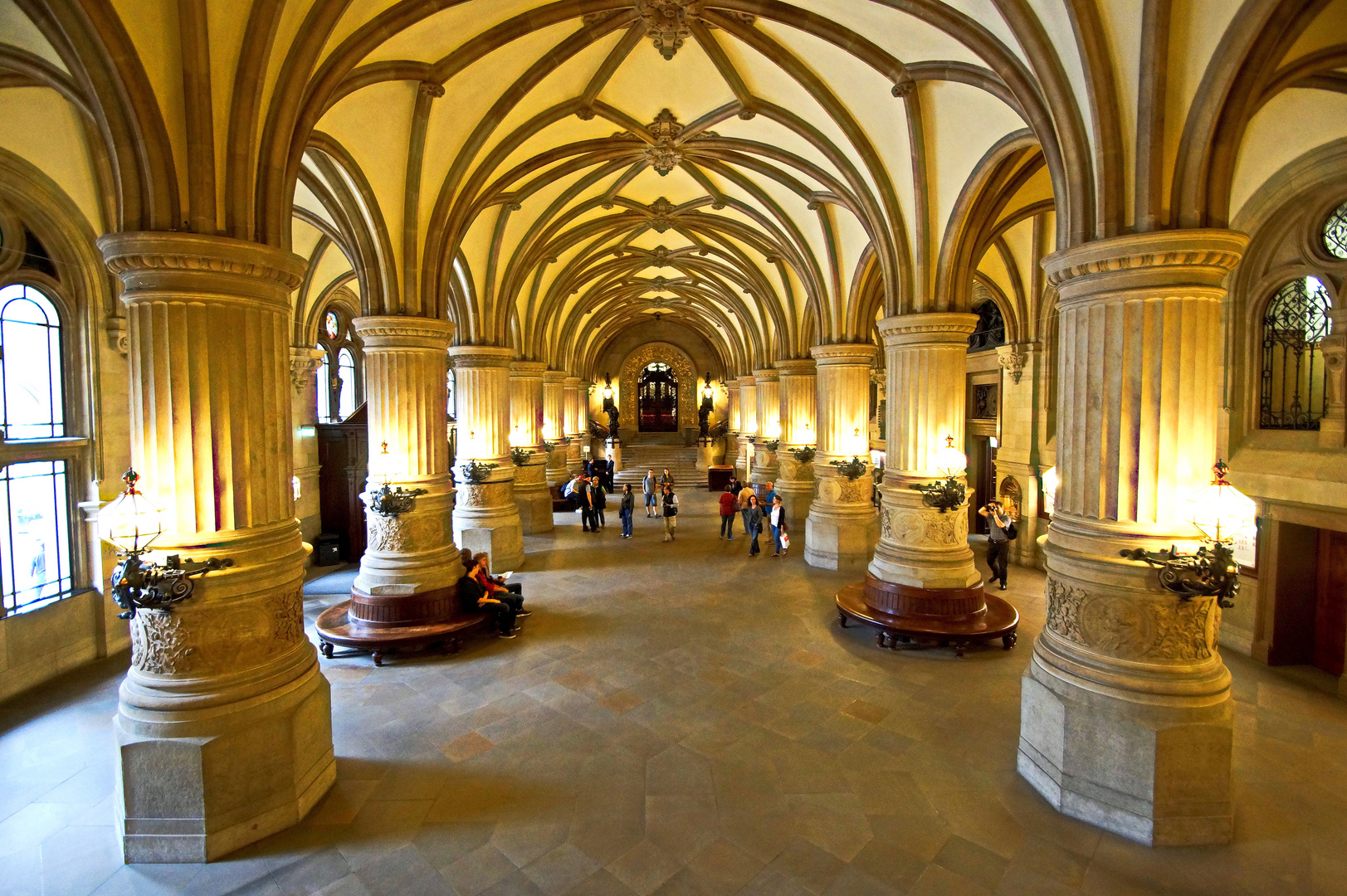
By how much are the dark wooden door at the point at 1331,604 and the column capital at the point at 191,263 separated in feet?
35.9

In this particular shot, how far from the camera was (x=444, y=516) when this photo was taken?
29.6 ft

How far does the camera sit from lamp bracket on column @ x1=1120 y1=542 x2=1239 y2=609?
4309 millimetres

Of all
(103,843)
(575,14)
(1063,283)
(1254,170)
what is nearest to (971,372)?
(1254,170)

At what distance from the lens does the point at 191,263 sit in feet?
14.6

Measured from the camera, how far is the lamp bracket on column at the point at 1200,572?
4309 mm

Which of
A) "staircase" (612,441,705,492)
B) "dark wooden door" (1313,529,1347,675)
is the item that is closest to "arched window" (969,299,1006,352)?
"dark wooden door" (1313,529,1347,675)

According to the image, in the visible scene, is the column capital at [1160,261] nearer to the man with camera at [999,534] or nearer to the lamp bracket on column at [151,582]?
the man with camera at [999,534]

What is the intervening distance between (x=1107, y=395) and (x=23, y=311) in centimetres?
1143

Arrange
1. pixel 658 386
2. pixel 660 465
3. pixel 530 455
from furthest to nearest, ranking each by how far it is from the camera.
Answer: pixel 658 386 → pixel 660 465 → pixel 530 455

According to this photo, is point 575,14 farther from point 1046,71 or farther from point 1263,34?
point 1263,34

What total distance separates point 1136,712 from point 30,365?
1183 centimetres

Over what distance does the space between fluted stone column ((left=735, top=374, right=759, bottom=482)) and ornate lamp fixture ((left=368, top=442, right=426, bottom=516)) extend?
63.1ft

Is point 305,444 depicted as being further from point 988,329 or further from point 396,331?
point 988,329

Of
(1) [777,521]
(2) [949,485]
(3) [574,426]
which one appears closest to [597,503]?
(1) [777,521]
